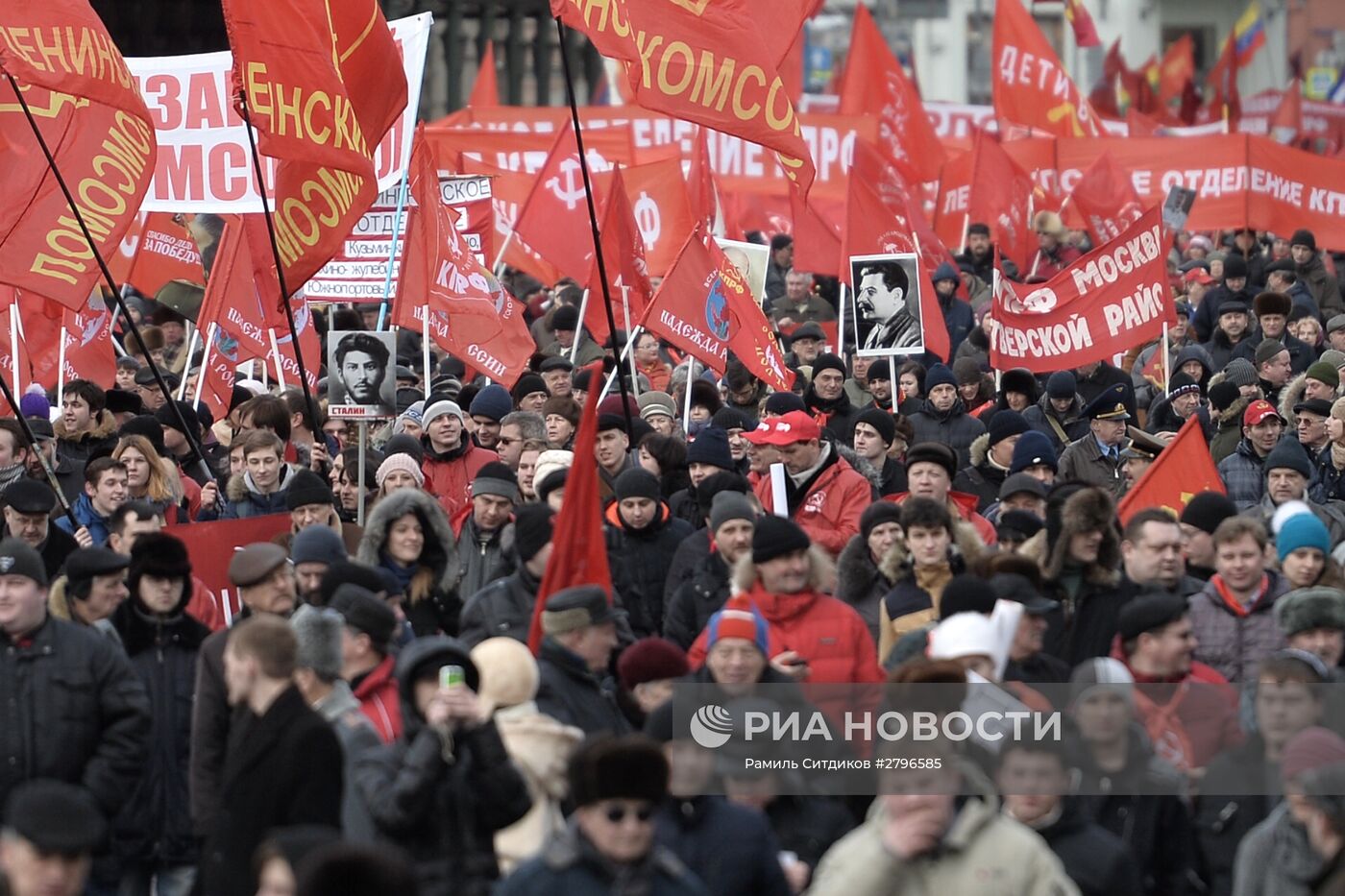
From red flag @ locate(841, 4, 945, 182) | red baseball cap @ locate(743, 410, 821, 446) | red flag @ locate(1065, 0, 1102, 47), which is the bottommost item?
red baseball cap @ locate(743, 410, 821, 446)

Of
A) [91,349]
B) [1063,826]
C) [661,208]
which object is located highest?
[661,208]

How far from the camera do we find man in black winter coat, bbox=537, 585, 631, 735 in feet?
23.1

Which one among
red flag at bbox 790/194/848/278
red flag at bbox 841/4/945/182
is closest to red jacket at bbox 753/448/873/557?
red flag at bbox 790/194/848/278

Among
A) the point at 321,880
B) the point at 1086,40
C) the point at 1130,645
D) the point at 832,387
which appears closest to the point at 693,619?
the point at 1130,645

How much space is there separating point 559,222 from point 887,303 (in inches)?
151

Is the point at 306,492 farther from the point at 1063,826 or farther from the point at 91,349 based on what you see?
the point at 91,349

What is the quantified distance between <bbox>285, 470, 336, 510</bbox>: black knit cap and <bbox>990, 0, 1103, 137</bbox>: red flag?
17826 millimetres

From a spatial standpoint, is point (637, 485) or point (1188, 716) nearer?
point (1188, 716)

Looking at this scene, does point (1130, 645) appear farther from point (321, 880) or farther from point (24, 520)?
point (24, 520)

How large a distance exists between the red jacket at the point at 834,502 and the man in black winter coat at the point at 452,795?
418 cm

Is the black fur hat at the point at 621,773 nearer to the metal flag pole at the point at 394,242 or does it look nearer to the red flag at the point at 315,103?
the red flag at the point at 315,103

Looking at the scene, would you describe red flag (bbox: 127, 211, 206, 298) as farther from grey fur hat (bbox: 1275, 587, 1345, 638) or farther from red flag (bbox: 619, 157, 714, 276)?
grey fur hat (bbox: 1275, 587, 1345, 638)

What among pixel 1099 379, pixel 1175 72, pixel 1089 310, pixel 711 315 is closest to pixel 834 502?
pixel 711 315

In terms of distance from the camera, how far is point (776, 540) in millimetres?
7934
